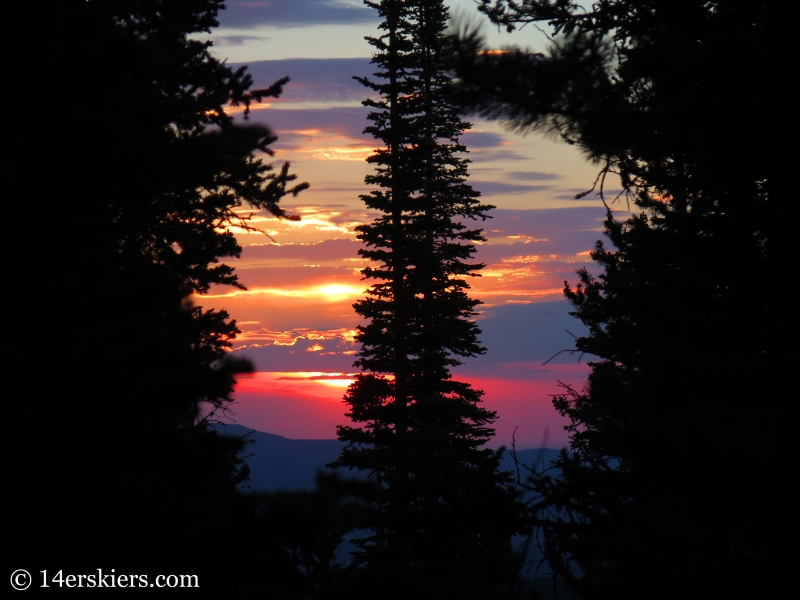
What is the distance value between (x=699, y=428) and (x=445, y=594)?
2443mm

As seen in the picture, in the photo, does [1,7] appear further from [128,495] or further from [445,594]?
[445,594]

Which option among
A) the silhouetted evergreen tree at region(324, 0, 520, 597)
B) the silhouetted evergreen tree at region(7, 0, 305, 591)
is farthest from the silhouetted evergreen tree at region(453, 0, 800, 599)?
the silhouetted evergreen tree at region(324, 0, 520, 597)

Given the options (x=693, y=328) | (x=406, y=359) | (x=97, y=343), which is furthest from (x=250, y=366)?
(x=406, y=359)

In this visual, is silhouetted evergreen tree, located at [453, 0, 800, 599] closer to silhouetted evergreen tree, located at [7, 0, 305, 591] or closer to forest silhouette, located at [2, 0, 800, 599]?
forest silhouette, located at [2, 0, 800, 599]

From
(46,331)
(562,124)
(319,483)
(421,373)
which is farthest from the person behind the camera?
(421,373)

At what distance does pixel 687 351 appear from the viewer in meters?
6.35

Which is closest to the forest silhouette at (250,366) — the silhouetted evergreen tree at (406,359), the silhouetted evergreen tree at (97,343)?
the silhouetted evergreen tree at (97,343)

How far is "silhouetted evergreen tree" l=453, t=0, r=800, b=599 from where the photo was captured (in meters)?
5.61

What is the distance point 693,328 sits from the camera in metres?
8.48

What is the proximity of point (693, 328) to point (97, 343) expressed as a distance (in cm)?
640

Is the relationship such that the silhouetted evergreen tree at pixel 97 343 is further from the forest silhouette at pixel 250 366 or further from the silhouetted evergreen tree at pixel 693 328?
the silhouetted evergreen tree at pixel 693 328

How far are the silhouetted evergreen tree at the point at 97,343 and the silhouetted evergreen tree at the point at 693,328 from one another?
291 centimetres

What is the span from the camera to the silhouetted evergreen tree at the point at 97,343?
520cm

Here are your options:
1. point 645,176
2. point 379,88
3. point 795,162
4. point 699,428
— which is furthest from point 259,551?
point 379,88
